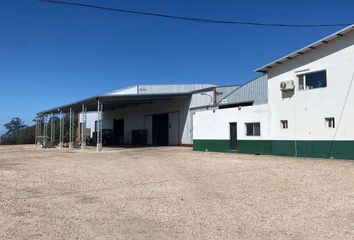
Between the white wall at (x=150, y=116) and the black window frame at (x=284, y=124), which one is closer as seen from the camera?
the black window frame at (x=284, y=124)

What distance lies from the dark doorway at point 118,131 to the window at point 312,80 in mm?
30910

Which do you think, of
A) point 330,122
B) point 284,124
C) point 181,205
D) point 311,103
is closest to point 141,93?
point 284,124

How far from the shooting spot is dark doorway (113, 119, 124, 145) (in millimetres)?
50094

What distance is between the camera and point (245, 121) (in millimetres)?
26203

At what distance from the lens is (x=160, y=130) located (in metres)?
42.5

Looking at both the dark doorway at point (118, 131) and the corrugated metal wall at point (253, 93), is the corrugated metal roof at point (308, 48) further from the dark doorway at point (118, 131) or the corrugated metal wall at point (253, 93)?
the dark doorway at point (118, 131)

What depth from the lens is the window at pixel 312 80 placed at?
2117 centimetres

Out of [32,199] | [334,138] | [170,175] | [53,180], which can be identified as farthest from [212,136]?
[32,199]

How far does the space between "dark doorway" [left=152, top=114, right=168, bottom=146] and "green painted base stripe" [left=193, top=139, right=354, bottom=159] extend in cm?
1194

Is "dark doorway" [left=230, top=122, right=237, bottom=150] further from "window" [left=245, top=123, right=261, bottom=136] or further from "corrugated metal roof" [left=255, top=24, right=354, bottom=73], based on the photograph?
"corrugated metal roof" [left=255, top=24, right=354, bottom=73]

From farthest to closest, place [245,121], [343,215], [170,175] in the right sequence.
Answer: [245,121] → [170,175] → [343,215]

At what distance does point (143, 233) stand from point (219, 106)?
2593 cm

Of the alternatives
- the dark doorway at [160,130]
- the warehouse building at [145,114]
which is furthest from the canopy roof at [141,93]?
the dark doorway at [160,130]

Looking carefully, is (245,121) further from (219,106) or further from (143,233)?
(143,233)
